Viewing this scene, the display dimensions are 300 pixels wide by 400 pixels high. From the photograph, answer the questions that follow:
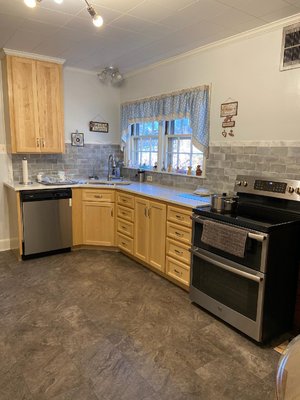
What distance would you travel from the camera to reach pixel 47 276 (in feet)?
10.6

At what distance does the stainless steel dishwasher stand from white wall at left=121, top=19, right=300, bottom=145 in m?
2.01

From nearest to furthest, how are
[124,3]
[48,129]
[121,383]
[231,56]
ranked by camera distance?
[121,383], [124,3], [231,56], [48,129]

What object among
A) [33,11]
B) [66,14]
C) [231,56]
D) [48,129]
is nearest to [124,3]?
[66,14]

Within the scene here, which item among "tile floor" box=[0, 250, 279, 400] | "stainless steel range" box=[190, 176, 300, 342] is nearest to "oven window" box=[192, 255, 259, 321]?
"stainless steel range" box=[190, 176, 300, 342]

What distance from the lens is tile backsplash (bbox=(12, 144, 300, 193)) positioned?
265cm

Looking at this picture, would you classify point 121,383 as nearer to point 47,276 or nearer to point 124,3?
point 47,276

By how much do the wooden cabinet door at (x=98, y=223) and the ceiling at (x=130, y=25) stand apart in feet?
6.13

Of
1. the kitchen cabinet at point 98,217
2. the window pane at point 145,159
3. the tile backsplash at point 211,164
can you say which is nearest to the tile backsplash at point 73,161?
the tile backsplash at point 211,164

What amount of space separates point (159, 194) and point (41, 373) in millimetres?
1945

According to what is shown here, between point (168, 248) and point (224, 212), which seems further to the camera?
point (168, 248)

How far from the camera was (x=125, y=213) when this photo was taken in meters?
3.72

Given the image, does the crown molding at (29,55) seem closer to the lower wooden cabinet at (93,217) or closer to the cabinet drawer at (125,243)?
the lower wooden cabinet at (93,217)

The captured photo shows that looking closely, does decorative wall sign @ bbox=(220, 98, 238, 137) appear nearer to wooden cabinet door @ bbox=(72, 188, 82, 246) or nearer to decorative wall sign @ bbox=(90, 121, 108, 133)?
wooden cabinet door @ bbox=(72, 188, 82, 246)

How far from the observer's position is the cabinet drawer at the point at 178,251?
2857 millimetres
